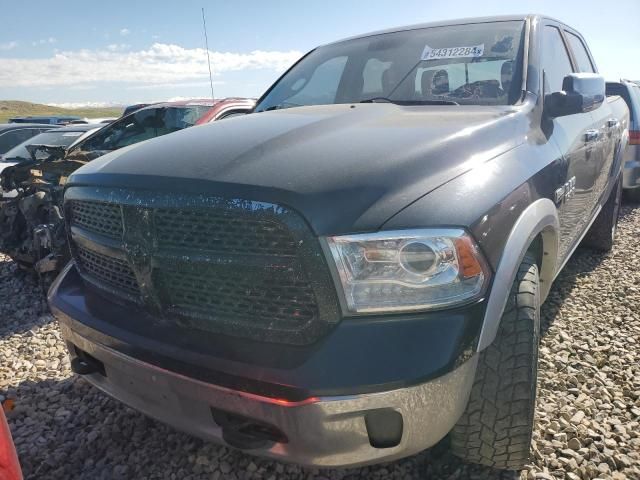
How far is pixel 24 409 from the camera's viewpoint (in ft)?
8.80

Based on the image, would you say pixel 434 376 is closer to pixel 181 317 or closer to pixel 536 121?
pixel 181 317

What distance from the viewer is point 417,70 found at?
2771 millimetres

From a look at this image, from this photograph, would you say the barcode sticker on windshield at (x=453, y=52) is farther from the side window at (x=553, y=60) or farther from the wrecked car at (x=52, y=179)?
the wrecked car at (x=52, y=179)

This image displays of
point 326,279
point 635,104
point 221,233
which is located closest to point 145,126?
point 221,233

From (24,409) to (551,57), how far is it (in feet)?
11.5

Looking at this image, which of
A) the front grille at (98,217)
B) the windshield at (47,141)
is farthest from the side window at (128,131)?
the front grille at (98,217)

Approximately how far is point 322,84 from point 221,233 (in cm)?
191

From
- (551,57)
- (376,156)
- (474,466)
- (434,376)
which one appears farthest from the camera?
(551,57)

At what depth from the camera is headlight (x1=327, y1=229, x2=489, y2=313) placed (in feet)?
4.63

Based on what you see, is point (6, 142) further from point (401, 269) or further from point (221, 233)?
point (401, 269)

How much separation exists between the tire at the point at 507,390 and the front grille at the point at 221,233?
2.63ft

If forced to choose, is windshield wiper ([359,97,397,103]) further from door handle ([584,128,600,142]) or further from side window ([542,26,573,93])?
door handle ([584,128,600,142])

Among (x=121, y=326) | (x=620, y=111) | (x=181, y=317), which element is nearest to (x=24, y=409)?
(x=121, y=326)

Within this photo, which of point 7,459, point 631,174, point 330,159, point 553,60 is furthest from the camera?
point 631,174
